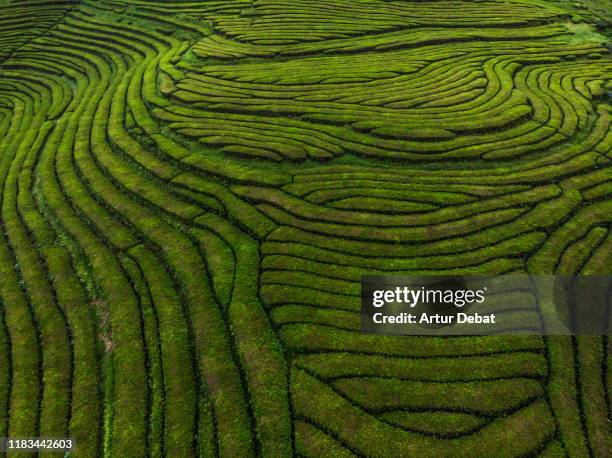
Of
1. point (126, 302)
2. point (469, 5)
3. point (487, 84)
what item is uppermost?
point (469, 5)

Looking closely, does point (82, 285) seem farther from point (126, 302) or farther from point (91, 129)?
point (91, 129)

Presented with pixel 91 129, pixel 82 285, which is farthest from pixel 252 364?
pixel 91 129

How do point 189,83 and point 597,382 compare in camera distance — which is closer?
point 597,382

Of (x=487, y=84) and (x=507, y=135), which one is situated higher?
(x=487, y=84)

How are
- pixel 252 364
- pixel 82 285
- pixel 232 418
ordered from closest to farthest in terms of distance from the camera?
pixel 232 418 → pixel 252 364 → pixel 82 285

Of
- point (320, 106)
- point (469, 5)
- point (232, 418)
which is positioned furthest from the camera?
point (469, 5)

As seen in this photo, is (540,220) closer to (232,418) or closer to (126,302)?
(232,418)

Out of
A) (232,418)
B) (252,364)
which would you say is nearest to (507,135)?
(252,364)
